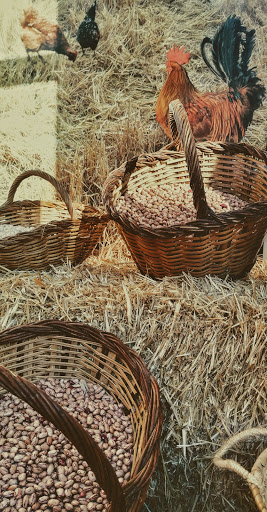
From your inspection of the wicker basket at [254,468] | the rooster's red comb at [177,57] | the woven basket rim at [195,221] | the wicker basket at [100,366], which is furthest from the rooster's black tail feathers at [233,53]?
the wicker basket at [254,468]

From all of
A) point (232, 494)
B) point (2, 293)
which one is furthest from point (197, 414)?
point (2, 293)

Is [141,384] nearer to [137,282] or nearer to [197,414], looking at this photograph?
[197,414]

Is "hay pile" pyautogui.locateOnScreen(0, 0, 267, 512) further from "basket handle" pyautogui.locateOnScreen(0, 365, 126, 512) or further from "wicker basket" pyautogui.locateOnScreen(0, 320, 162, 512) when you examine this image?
"basket handle" pyautogui.locateOnScreen(0, 365, 126, 512)

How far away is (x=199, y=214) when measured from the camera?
66.1 inches

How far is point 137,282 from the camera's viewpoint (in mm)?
1921

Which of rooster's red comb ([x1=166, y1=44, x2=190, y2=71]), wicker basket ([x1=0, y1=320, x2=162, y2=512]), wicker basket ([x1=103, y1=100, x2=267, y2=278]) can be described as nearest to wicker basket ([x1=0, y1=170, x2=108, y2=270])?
wicker basket ([x1=103, y1=100, x2=267, y2=278])

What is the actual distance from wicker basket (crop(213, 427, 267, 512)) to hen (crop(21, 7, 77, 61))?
208 centimetres

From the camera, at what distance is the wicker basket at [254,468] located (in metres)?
1.31

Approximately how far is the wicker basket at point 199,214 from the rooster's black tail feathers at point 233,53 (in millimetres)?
455

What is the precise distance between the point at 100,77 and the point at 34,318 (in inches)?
56.9

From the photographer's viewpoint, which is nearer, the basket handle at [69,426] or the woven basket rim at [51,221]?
the basket handle at [69,426]

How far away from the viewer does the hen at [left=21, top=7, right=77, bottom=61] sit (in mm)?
2623

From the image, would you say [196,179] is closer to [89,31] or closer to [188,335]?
[188,335]

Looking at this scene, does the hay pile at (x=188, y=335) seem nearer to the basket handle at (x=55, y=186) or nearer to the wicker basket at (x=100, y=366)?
the wicker basket at (x=100, y=366)
